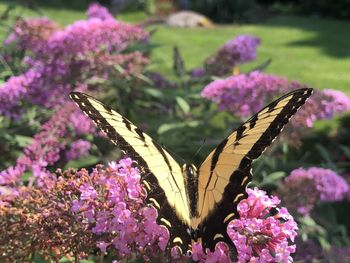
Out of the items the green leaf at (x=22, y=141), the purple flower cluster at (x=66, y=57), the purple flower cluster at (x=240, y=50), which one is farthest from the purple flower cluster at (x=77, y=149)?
the purple flower cluster at (x=240, y=50)

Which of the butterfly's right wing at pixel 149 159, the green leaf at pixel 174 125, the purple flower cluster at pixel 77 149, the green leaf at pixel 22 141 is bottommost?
the green leaf at pixel 174 125

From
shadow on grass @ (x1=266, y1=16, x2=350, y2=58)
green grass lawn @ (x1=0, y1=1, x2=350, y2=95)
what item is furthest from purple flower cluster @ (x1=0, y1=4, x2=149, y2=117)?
shadow on grass @ (x1=266, y1=16, x2=350, y2=58)

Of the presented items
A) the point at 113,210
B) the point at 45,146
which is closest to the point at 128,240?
the point at 113,210

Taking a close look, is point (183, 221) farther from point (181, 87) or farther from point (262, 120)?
point (181, 87)

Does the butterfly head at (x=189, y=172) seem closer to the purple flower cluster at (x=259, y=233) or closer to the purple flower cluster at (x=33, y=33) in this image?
the purple flower cluster at (x=259, y=233)

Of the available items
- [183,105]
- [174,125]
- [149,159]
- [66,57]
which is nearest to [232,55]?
[183,105]
